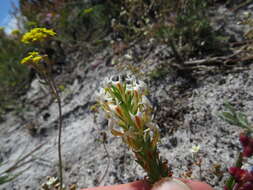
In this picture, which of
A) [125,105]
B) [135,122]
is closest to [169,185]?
[135,122]

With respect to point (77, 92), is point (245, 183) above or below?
below

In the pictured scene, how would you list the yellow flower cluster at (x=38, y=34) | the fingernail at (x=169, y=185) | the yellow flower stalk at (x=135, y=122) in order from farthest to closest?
the yellow flower cluster at (x=38, y=34), the yellow flower stalk at (x=135, y=122), the fingernail at (x=169, y=185)

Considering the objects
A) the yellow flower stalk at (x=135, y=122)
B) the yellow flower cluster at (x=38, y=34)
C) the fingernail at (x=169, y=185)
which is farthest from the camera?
the yellow flower cluster at (x=38, y=34)

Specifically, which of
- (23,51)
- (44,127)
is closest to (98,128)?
(44,127)

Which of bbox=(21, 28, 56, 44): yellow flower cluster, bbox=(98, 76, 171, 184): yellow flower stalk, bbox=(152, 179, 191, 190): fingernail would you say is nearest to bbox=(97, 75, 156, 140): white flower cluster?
bbox=(98, 76, 171, 184): yellow flower stalk

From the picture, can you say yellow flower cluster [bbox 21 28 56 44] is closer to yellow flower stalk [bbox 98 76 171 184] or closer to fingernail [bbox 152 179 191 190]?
yellow flower stalk [bbox 98 76 171 184]

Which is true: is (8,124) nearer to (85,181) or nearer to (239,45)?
(85,181)

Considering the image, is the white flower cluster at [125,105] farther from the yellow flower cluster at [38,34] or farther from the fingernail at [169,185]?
the yellow flower cluster at [38,34]

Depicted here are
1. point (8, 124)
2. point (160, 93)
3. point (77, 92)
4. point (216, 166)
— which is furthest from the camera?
point (8, 124)

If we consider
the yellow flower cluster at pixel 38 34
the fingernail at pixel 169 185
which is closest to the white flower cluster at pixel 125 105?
the fingernail at pixel 169 185
